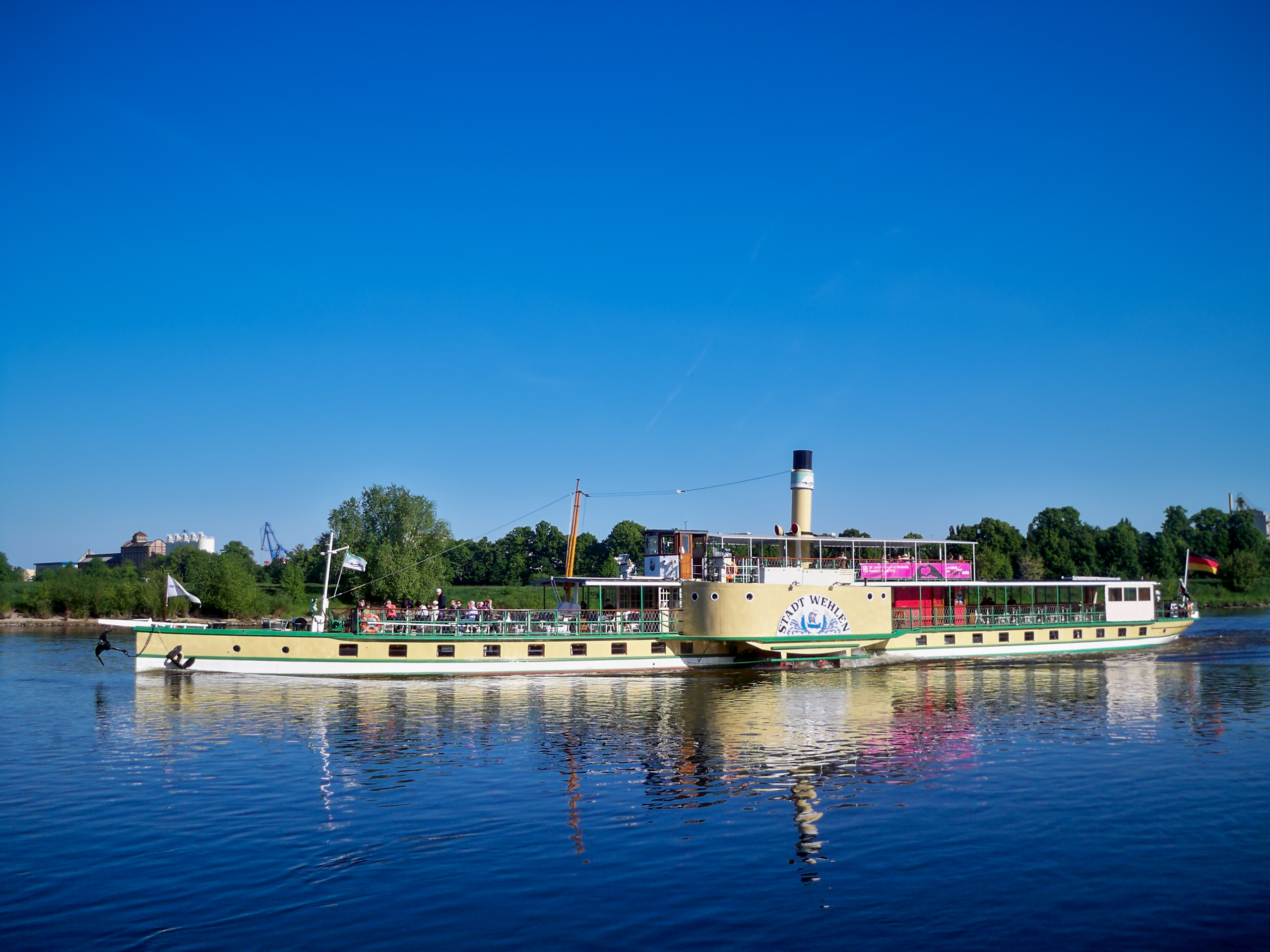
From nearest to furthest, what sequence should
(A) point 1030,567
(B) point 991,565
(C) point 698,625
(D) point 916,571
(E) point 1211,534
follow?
1. (C) point 698,625
2. (D) point 916,571
3. (B) point 991,565
4. (A) point 1030,567
5. (E) point 1211,534

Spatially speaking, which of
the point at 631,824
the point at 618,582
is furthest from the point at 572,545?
the point at 631,824

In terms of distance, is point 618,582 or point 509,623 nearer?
point 509,623

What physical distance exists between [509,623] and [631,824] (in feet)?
106

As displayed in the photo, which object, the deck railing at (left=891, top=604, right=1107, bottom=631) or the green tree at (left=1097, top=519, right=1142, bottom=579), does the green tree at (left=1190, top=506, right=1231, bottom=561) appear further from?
the deck railing at (left=891, top=604, right=1107, bottom=631)

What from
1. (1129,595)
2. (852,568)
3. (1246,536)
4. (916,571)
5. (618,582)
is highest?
(1246,536)

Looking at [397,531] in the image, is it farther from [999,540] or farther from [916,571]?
[999,540]

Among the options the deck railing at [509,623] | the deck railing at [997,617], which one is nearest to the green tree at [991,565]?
the deck railing at [997,617]

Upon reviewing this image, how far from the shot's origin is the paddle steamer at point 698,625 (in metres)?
49.7

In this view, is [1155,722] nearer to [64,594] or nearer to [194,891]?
[194,891]

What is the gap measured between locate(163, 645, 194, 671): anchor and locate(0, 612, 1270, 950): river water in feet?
22.5

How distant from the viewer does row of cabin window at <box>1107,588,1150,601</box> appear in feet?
230

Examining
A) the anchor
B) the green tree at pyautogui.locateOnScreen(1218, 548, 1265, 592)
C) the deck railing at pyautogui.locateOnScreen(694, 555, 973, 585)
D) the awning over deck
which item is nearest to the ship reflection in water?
the anchor

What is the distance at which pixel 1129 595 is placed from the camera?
2793 inches

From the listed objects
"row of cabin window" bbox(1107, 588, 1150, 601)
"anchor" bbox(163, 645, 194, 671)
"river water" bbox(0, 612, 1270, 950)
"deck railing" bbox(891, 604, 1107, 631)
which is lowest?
"river water" bbox(0, 612, 1270, 950)
